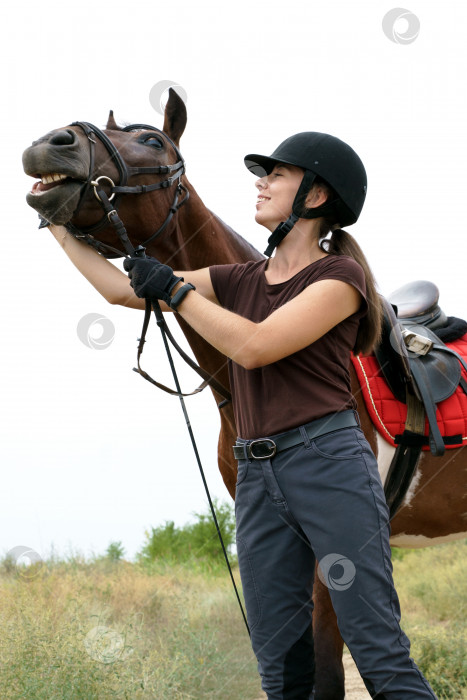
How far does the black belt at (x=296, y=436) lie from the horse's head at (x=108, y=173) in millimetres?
1060

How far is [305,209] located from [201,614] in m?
5.02

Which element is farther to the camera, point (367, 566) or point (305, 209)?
point (305, 209)

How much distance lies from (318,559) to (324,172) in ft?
4.14

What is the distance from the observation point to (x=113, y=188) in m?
2.65

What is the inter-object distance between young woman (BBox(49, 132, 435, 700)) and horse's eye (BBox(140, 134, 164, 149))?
25.7 inches

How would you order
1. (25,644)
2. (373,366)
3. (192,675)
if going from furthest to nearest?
1. (192,675)
2. (25,644)
3. (373,366)

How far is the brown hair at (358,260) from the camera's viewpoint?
2.38m

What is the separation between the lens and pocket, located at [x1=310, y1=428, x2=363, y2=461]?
6.92 ft

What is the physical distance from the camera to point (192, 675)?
4445 millimetres

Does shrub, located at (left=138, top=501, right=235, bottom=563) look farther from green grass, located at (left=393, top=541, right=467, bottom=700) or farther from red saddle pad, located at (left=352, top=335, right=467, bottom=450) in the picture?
red saddle pad, located at (left=352, top=335, right=467, bottom=450)

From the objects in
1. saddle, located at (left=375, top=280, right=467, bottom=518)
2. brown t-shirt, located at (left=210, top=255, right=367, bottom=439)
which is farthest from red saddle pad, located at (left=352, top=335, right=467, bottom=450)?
brown t-shirt, located at (left=210, top=255, right=367, bottom=439)

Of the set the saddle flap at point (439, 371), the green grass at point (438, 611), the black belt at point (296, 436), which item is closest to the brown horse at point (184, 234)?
the saddle flap at point (439, 371)

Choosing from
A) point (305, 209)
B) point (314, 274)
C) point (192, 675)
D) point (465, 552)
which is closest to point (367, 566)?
point (314, 274)

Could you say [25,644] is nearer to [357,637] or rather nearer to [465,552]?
[357,637]
